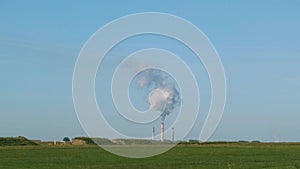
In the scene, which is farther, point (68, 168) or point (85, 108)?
point (68, 168)

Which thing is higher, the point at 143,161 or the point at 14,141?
the point at 14,141

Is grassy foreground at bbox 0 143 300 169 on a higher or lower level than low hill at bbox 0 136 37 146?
lower

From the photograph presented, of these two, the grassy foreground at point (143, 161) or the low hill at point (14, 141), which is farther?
the low hill at point (14, 141)

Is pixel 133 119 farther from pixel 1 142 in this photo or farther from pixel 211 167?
pixel 1 142

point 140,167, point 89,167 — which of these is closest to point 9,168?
point 89,167

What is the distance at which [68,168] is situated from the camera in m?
41.2

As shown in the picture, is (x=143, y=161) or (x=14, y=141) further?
(x=14, y=141)

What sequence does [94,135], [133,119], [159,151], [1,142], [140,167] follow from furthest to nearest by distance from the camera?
[1,142], [159,151], [140,167], [133,119], [94,135]

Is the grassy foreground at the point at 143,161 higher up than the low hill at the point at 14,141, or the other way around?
the low hill at the point at 14,141

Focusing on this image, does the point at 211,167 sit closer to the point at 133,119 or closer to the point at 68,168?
the point at 68,168

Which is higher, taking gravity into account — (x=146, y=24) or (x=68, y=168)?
(x=146, y=24)

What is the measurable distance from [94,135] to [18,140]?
303 ft

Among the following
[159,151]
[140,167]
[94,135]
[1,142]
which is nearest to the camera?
[94,135]

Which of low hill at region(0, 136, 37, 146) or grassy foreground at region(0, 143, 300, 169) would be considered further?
low hill at region(0, 136, 37, 146)
